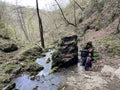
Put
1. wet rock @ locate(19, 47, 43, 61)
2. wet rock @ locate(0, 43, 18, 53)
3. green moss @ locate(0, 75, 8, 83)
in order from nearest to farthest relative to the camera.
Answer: green moss @ locate(0, 75, 8, 83) < wet rock @ locate(19, 47, 43, 61) < wet rock @ locate(0, 43, 18, 53)

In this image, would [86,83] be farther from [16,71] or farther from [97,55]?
[16,71]

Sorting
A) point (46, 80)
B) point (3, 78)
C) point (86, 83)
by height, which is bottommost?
point (3, 78)

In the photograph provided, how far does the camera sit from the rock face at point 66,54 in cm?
1525

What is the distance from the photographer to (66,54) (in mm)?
15789

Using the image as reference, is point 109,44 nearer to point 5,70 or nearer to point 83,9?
point 5,70

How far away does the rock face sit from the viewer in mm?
15251

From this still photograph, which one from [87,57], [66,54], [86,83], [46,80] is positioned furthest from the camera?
[66,54]

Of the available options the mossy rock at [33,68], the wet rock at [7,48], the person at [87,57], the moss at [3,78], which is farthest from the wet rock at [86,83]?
the wet rock at [7,48]

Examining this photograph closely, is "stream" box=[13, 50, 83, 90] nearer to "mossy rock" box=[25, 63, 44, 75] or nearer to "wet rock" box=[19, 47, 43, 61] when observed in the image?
"mossy rock" box=[25, 63, 44, 75]

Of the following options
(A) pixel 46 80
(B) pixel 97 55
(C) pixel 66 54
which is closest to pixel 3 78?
(A) pixel 46 80

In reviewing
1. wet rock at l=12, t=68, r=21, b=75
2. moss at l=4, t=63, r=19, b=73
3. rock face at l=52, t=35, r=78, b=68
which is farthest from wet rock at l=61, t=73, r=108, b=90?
moss at l=4, t=63, r=19, b=73

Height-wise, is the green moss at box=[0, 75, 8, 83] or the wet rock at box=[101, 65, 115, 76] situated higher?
the wet rock at box=[101, 65, 115, 76]

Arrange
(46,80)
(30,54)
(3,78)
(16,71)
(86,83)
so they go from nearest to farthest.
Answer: (86,83), (46,80), (3,78), (16,71), (30,54)

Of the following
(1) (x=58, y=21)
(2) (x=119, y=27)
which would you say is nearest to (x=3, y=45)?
(2) (x=119, y=27)
